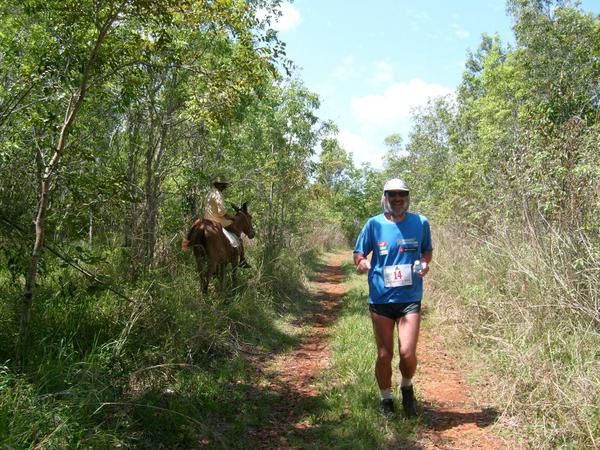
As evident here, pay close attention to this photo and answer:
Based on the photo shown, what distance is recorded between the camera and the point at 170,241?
839 centimetres

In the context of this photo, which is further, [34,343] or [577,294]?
[577,294]

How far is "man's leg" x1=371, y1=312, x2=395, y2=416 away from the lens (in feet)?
13.9

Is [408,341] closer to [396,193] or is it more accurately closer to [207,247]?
[396,193]

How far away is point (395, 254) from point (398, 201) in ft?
1.59

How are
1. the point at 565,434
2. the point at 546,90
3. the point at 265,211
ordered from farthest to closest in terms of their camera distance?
1. the point at 265,211
2. the point at 546,90
3. the point at 565,434

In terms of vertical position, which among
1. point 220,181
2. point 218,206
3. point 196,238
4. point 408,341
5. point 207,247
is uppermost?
point 220,181

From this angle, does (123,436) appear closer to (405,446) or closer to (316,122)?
(405,446)

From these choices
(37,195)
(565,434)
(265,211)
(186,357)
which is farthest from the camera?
(265,211)

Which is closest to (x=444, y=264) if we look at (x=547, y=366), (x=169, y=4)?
(x=547, y=366)

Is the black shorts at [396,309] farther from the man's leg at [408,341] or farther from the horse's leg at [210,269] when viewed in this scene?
the horse's leg at [210,269]

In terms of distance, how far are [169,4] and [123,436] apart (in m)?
3.62

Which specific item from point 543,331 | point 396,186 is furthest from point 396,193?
point 543,331

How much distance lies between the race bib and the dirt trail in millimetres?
1310

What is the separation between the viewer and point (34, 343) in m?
4.17
